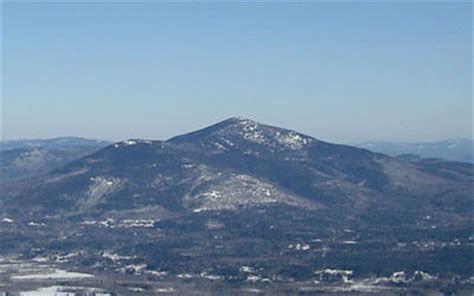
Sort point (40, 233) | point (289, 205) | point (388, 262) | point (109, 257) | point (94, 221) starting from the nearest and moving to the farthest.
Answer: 1. point (388, 262)
2. point (109, 257)
3. point (40, 233)
4. point (94, 221)
5. point (289, 205)

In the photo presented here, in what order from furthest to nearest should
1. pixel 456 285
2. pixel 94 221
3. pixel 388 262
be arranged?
pixel 94 221, pixel 388 262, pixel 456 285

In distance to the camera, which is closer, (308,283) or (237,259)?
(308,283)

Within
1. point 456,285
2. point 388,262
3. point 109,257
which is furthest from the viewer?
point 109,257

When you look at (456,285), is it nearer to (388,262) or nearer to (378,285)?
(378,285)

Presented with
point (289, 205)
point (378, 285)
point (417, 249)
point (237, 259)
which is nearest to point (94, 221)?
point (289, 205)

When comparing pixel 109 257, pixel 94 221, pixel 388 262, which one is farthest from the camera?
pixel 94 221

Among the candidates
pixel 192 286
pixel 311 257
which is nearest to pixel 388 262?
pixel 311 257

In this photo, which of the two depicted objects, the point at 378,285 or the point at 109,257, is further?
the point at 109,257

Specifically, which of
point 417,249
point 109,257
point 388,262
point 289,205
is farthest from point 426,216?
point 109,257

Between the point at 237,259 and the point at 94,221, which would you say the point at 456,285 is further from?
the point at 94,221
